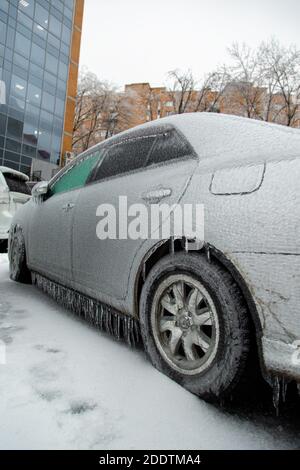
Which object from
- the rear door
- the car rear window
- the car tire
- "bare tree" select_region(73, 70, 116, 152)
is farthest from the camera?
"bare tree" select_region(73, 70, 116, 152)

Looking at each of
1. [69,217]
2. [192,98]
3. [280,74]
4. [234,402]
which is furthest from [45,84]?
[234,402]

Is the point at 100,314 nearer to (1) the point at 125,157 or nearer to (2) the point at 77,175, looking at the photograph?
(1) the point at 125,157

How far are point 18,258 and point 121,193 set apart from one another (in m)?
2.26

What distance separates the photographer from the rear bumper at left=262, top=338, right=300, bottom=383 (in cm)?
109

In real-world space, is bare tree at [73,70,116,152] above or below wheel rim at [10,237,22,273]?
above

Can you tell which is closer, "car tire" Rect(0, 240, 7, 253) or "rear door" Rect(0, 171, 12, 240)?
"rear door" Rect(0, 171, 12, 240)

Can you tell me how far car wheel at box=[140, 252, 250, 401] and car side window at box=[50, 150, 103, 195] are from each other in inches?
50.9

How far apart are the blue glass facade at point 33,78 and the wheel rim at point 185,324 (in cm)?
2327

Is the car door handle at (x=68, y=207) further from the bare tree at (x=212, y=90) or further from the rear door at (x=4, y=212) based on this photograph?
the bare tree at (x=212, y=90)

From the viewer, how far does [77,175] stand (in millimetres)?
2768

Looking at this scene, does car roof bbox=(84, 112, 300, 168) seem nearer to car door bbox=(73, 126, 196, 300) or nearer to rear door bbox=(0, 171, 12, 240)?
car door bbox=(73, 126, 196, 300)

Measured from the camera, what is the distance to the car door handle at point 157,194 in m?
1.64

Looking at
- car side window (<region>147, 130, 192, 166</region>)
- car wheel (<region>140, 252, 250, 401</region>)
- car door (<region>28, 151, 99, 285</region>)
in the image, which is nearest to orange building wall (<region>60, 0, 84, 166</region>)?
car door (<region>28, 151, 99, 285</region>)

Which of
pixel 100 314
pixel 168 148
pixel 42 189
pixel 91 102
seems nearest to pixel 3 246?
pixel 42 189
